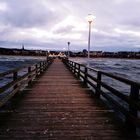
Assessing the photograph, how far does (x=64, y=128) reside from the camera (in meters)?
6.48

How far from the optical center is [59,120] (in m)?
7.18

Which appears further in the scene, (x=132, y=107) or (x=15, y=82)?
(x=15, y=82)

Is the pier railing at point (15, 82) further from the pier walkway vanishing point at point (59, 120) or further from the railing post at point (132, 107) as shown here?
the railing post at point (132, 107)

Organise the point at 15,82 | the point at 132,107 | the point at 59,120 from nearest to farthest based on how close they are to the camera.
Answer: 1. the point at 132,107
2. the point at 59,120
3. the point at 15,82

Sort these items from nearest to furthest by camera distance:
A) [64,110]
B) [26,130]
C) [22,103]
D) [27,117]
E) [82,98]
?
[26,130] → [27,117] → [64,110] → [22,103] → [82,98]

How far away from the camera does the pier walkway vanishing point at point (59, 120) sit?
5.98 meters

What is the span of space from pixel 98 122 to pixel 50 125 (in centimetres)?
112

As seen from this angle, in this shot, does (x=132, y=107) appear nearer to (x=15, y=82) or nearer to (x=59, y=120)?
(x=59, y=120)

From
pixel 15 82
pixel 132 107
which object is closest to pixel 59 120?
pixel 132 107

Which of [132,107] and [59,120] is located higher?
[132,107]

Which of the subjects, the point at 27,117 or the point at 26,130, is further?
the point at 27,117

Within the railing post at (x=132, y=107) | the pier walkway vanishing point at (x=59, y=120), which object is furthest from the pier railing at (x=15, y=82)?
the railing post at (x=132, y=107)

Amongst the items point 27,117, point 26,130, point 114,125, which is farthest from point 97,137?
point 27,117

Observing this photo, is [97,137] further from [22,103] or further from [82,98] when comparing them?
[82,98]
